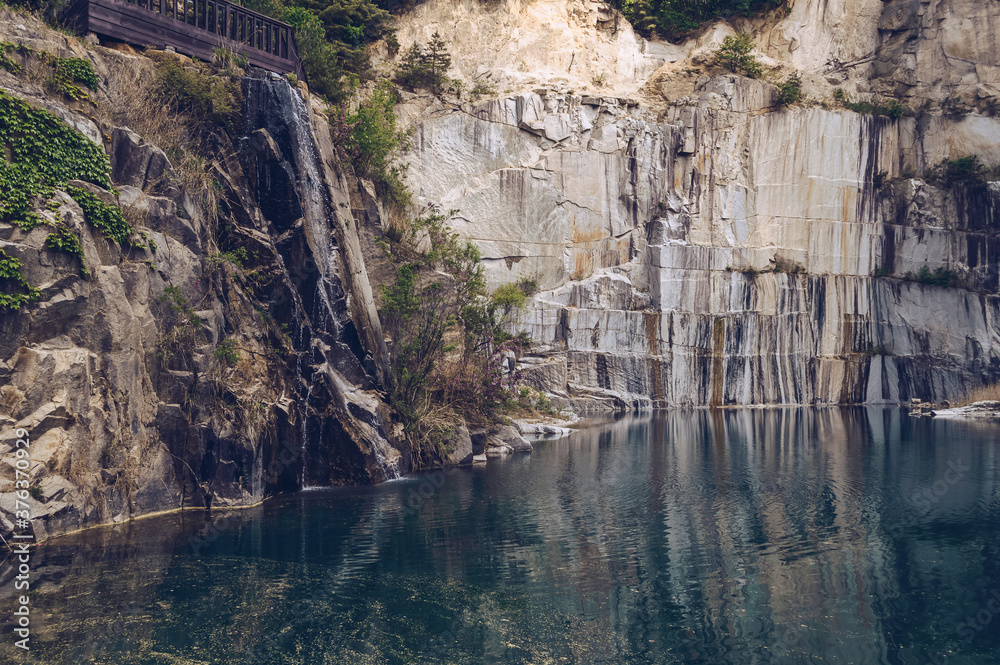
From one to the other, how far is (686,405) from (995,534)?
27765 mm

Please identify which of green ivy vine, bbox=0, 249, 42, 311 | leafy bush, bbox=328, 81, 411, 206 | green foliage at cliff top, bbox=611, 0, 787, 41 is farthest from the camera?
green foliage at cliff top, bbox=611, 0, 787, 41

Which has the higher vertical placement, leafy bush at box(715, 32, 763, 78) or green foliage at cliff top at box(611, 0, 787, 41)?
green foliage at cliff top at box(611, 0, 787, 41)

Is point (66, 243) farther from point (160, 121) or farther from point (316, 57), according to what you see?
point (316, 57)

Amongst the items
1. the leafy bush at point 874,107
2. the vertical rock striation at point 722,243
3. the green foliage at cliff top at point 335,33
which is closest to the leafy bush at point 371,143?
the green foliage at cliff top at point 335,33

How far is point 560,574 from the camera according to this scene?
12.3m

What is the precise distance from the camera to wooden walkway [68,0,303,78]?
792 inches

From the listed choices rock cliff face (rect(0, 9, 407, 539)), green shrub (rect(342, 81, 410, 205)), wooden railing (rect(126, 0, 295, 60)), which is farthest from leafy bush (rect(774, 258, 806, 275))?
wooden railing (rect(126, 0, 295, 60))

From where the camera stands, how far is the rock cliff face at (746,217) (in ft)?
137

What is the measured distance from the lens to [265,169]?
20859mm

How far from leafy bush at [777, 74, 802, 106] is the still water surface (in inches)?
1161

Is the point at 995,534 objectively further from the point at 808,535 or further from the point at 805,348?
the point at 805,348

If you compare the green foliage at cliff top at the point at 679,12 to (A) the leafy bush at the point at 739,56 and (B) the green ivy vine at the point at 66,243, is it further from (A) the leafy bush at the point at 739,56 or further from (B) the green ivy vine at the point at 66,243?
(B) the green ivy vine at the point at 66,243

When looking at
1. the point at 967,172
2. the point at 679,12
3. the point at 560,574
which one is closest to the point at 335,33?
the point at 679,12

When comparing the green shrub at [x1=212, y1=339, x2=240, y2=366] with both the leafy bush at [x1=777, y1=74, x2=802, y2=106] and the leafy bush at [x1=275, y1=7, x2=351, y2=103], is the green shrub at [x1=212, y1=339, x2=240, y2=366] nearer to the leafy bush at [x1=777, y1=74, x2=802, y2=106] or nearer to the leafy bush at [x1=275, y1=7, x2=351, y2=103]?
the leafy bush at [x1=275, y1=7, x2=351, y2=103]
